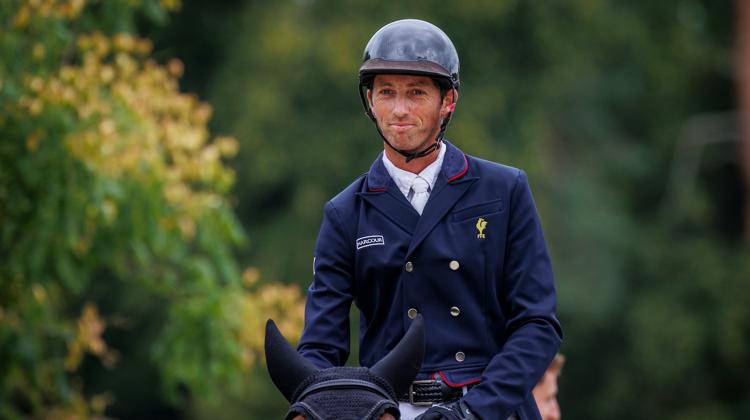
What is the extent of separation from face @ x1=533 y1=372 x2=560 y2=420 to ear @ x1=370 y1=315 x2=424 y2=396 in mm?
3055

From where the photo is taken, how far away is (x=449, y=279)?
15.0 feet

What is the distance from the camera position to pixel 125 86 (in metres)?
10.7

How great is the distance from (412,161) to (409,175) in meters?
0.05

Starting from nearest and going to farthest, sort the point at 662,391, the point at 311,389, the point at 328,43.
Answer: the point at 311,389 < the point at 328,43 < the point at 662,391

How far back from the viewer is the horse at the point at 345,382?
13.0ft

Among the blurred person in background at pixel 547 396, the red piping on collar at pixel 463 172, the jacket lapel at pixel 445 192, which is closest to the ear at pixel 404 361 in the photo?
the jacket lapel at pixel 445 192

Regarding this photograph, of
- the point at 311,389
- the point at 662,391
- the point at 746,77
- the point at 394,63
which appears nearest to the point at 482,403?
the point at 311,389

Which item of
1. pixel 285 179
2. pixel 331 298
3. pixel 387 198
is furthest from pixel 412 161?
pixel 285 179

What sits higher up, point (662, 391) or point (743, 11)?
point (743, 11)

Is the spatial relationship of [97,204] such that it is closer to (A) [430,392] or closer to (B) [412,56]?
(B) [412,56]

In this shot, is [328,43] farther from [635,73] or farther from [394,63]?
[394,63]

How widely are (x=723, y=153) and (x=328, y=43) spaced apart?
34.6 ft

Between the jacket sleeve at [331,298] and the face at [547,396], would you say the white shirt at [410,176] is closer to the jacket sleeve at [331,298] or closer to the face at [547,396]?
the jacket sleeve at [331,298]

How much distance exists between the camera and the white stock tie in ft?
15.5
